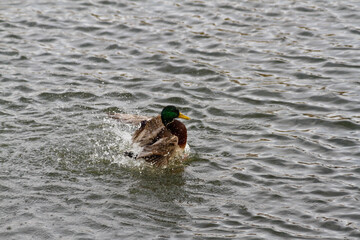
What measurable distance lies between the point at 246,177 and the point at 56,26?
7509 millimetres

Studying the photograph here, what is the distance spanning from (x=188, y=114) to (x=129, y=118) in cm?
120

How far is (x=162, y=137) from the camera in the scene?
9289 mm

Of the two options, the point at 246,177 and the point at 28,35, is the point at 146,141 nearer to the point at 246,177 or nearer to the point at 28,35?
the point at 246,177

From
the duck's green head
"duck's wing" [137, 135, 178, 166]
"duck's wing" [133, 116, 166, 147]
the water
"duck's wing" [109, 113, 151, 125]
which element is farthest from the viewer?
"duck's wing" [109, 113, 151, 125]

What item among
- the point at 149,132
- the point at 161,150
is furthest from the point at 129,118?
the point at 161,150

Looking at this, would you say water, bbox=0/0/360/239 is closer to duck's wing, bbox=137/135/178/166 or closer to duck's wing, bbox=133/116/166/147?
duck's wing, bbox=137/135/178/166

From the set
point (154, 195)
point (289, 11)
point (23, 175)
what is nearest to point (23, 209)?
point (23, 175)

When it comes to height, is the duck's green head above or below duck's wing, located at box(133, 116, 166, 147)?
above

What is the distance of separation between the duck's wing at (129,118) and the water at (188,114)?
247 millimetres

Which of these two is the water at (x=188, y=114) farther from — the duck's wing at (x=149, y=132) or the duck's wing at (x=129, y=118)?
the duck's wing at (x=149, y=132)

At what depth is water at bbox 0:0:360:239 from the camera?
25.2 ft

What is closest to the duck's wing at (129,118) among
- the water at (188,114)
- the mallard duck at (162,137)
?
the mallard duck at (162,137)

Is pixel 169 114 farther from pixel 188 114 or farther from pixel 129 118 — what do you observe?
pixel 188 114

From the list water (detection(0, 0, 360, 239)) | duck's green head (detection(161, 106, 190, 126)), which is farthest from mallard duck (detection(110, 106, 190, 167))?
water (detection(0, 0, 360, 239))
